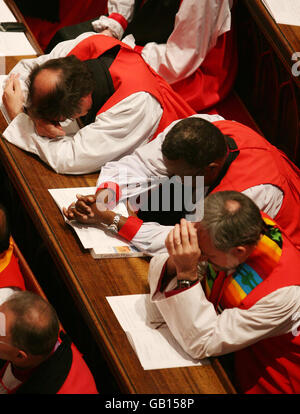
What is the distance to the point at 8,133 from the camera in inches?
123

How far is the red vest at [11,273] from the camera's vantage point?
250cm

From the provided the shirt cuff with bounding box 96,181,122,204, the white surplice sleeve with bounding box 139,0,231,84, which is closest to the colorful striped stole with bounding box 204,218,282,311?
the shirt cuff with bounding box 96,181,122,204

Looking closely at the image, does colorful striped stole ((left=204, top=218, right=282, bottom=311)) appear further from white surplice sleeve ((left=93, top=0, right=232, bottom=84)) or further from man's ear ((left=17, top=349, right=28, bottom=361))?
white surplice sleeve ((left=93, top=0, right=232, bottom=84))

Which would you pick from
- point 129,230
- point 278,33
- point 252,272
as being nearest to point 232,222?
point 252,272

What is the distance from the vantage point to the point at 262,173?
2910mm

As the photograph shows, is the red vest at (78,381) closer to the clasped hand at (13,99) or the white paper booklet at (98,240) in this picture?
the white paper booklet at (98,240)

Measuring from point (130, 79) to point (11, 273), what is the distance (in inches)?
48.5

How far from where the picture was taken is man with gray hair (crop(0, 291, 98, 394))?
2.14 m

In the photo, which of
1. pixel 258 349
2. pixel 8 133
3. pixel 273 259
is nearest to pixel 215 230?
pixel 273 259

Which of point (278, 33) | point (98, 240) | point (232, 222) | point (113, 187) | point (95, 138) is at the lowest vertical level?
point (98, 240)

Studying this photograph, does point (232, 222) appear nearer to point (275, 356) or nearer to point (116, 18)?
point (275, 356)

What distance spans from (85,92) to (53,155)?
1.17 feet
